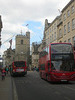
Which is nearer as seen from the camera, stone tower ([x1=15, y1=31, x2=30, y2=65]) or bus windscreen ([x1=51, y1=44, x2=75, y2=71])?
bus windscreen ([x1=51, y1=44, x2=75, y2=71])

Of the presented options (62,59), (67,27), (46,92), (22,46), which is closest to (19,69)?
(67,27)

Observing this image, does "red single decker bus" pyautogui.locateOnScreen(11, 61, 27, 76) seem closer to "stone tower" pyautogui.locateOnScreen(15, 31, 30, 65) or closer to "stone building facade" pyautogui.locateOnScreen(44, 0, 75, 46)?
"stone building facade" pyautogui.locateOnScreen(44, 0, 75, 46)

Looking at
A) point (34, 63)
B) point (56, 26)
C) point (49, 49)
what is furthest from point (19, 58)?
point (49, 49)

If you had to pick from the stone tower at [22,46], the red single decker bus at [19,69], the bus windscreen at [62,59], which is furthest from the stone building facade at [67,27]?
the stone tower at [22,46]

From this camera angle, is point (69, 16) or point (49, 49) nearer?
point (49, 49)

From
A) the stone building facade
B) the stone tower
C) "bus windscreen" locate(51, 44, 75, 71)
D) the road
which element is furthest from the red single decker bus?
the stone tower

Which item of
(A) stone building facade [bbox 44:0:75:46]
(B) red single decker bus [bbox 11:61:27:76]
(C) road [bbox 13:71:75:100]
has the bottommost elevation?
(C) road [bbox 13:71:75:100]

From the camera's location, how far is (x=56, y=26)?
51594 millimetres

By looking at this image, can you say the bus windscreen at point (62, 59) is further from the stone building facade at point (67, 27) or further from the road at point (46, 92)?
the stone building facade at point (67, 27)

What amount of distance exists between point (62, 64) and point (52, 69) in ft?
3.36

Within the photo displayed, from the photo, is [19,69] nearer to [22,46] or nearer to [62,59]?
[62,59]

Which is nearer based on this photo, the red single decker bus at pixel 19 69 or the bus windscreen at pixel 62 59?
the bus windscreen at pixel 62 59

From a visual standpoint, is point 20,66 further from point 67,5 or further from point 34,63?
point 34,63

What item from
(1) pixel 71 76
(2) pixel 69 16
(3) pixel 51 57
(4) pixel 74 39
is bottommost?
(1) pixel 71 76
